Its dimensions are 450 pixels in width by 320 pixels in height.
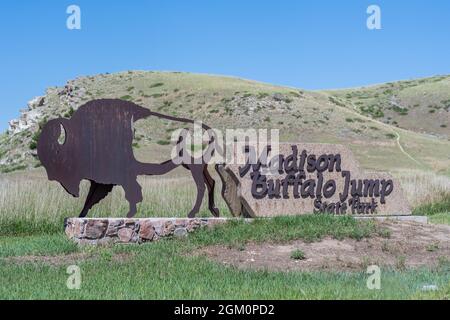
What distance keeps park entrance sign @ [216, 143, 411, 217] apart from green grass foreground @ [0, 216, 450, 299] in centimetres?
90

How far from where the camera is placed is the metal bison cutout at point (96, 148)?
13383 mm

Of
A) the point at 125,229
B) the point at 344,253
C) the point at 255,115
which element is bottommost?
the point at 344,253

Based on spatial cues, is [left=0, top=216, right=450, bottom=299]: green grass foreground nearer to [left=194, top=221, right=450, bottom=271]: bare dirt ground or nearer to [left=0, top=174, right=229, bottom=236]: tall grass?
[left=194, top=221, right=450, bottom=271]: bare dirt ground

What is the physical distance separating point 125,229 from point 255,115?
4456 centimetres

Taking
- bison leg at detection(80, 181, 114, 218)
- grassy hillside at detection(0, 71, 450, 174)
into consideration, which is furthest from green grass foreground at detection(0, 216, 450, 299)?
grassy hillside at detection(0, 71, 450, 174)

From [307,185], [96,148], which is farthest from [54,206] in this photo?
[307,185]

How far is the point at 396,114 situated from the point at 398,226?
7177 cm

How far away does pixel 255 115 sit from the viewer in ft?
188

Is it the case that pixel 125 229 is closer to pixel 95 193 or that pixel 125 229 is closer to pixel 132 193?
pixel 132 193

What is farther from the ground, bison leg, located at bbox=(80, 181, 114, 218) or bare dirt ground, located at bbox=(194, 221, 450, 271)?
bison leg, located at bbox=(80, 181, 114, 218)

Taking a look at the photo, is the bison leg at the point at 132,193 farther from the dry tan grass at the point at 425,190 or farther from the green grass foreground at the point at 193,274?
the dry tan grass at the point at 425,190

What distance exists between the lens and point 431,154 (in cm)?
4953

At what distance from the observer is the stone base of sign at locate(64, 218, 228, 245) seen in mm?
13117

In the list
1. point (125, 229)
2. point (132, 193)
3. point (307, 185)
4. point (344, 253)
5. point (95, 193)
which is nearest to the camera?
point (344, 253)
